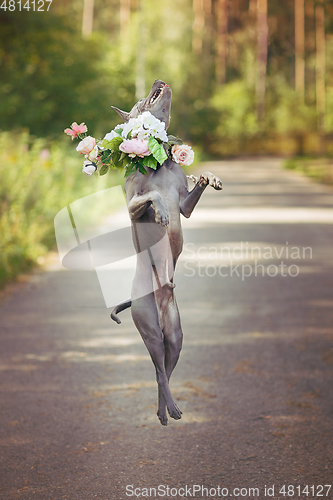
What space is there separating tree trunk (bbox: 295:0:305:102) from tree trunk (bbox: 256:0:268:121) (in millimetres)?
→ 3700

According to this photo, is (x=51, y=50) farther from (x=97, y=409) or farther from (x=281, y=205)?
(x=97, y=409)

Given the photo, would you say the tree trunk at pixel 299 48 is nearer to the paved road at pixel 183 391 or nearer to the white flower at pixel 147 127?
the paved road at pixel 183 391

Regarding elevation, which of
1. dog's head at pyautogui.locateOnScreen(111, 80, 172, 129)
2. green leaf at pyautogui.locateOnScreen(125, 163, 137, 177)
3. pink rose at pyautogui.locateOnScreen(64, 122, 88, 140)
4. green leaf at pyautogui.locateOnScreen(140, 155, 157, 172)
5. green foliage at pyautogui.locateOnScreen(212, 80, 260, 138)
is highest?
dog's head at pyautogui.locateOnScreen(111, 80, 172, 129)

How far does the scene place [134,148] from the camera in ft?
7.50

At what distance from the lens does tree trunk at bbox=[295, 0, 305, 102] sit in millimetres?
75875

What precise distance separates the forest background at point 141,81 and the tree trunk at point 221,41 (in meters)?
0.11

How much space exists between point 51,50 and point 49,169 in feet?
33.5

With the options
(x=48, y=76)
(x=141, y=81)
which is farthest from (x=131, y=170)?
(x=141, y=81)

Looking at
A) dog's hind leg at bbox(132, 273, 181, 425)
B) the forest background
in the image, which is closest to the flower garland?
dog's hind leg at bbox(132, 273, 181, 425)

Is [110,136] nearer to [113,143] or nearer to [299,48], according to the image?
[113,143]

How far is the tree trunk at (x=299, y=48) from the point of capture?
75875mm

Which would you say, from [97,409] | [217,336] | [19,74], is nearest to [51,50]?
[19,74]

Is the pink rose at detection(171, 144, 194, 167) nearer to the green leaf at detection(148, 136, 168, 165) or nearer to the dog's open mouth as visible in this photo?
the green leaf at detection(148, 136, 168, 165)

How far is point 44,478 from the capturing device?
4309 mm
